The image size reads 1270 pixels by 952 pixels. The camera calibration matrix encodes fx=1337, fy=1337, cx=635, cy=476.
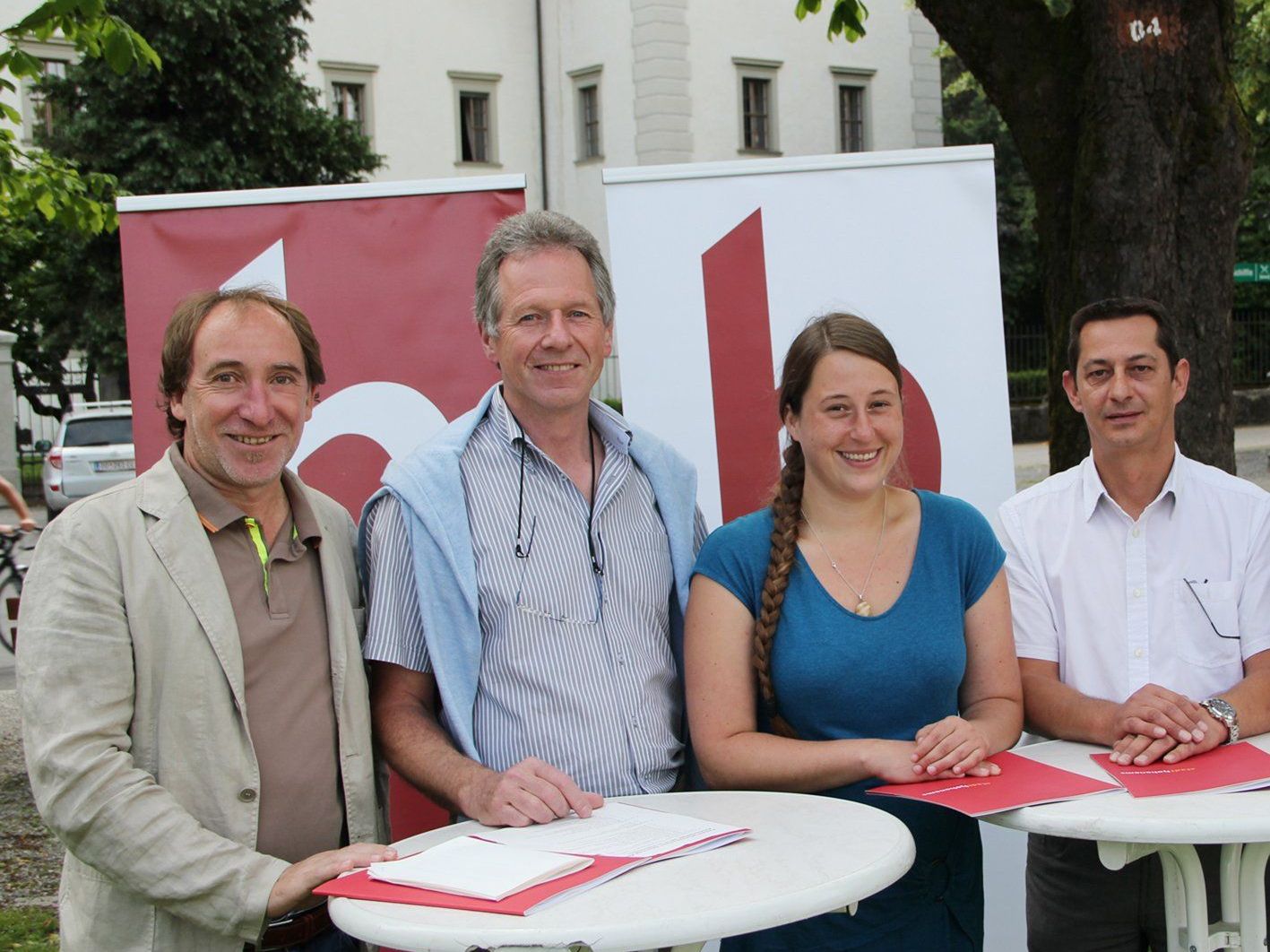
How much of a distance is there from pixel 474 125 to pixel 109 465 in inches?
589

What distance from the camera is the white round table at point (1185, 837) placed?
212 centimetres

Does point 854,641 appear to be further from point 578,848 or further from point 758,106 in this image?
point 758,106

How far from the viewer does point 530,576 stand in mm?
2662

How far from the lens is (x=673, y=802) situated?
2.42 meters

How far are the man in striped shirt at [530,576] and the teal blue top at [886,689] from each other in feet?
0.75

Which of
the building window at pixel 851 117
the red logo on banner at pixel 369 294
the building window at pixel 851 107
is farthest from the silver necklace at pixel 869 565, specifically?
the building window at pixel 851 117

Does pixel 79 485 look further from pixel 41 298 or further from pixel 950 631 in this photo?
pixel 950 631

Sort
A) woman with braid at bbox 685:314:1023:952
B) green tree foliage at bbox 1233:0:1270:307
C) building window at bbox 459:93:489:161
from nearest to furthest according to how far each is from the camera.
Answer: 1. woman with braid at bbox 685:314:1023:952
2. green tree foliage at bbox 1233:0:1270:307
3. building window at bbox 459:93:489:161

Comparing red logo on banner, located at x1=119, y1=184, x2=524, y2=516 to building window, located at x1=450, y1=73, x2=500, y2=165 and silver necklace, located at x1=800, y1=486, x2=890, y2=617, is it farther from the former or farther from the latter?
building window, located at x1=450, y1=73, x2=500, y2=165

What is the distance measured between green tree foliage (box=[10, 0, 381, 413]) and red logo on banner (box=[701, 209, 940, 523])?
57.6ft

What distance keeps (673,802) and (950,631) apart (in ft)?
2.16

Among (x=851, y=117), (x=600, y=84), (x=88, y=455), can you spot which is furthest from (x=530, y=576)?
(x=851, y=117)

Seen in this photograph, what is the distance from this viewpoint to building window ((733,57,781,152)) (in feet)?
95.9

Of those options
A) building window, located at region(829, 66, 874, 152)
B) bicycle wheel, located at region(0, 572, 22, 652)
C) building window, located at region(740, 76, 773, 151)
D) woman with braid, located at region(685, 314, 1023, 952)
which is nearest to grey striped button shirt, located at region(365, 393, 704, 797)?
woman with braid, located at region(685, 314, 1023, 952)
